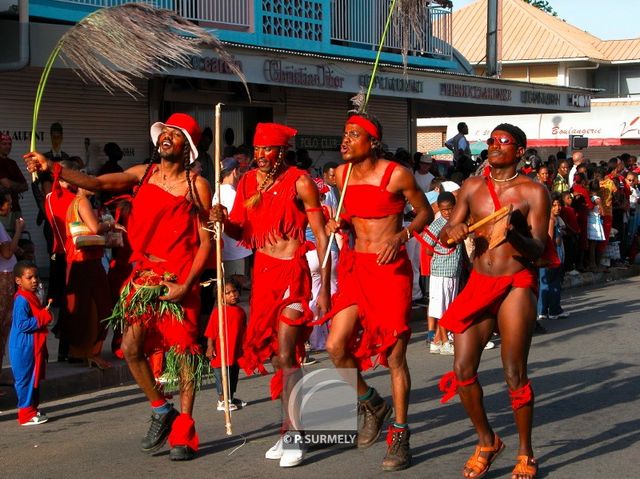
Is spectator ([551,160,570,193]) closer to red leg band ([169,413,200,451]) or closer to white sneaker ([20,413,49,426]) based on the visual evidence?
white sneaker ([20,413,49,426])

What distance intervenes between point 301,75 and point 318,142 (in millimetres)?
4086

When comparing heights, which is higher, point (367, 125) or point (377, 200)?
point (367, 125)

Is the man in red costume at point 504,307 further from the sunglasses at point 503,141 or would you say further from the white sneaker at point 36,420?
the white sneaker at point 36,420

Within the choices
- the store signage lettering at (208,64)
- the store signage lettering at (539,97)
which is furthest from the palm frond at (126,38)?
the store signage lettering at (539,97)

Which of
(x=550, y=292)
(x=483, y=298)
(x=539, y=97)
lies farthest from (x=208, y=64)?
(x=539, y=97)

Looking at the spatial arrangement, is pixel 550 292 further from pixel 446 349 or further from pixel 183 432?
pixel 183 432

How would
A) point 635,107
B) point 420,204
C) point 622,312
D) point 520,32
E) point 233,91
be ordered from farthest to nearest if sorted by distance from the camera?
point 520,32, point 635,107, point 233,91, point 622,312, point 420,204

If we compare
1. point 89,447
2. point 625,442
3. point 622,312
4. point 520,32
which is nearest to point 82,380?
point 89,447

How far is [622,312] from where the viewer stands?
14594 mm

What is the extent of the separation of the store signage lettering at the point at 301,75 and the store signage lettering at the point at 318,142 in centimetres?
275

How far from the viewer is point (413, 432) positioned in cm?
767

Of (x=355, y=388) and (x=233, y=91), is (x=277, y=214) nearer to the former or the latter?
(x=355, y=388)

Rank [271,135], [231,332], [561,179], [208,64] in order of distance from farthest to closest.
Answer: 1. [561,179]
2. [208,64]
3. [231,332]
4. [271,135]

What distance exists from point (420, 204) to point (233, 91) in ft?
36.3
